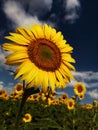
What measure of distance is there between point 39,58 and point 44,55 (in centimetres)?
5

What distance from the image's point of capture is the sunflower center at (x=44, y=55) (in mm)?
3164

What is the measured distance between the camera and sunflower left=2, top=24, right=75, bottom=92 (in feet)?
9.91

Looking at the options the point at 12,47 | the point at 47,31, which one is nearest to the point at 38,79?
the point at 12,47

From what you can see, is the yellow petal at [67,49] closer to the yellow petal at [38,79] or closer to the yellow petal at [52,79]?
the yellow petal at [52,79]

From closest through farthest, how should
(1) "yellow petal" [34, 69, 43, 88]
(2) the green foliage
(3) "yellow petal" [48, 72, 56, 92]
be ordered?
(1) "yellow petal" [34, 69, 43, 88] → (3) "yellow petal" [48, 72, 56, 92] → (2) the green foliage

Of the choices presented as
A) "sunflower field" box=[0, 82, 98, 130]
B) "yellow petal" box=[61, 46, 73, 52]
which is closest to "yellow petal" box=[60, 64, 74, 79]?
"yellow petal" box=[61, 46, 73, 52]

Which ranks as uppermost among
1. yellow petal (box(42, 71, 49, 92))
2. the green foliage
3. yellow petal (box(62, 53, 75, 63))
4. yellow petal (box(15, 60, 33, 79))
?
the green foliage

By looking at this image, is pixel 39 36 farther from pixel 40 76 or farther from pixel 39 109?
pixel 39 109

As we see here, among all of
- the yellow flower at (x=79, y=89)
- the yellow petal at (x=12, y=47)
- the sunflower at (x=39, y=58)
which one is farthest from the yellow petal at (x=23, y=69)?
the yellow flower at (x=79, y=89)

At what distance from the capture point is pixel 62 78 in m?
3.31

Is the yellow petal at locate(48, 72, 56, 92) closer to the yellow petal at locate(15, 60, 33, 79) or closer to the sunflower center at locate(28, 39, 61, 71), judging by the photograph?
the sunflower center at locate(28, 39, 61, 71)

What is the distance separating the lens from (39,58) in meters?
3.17

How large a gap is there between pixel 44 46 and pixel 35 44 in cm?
9

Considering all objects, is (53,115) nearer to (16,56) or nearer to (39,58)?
(39,58)
